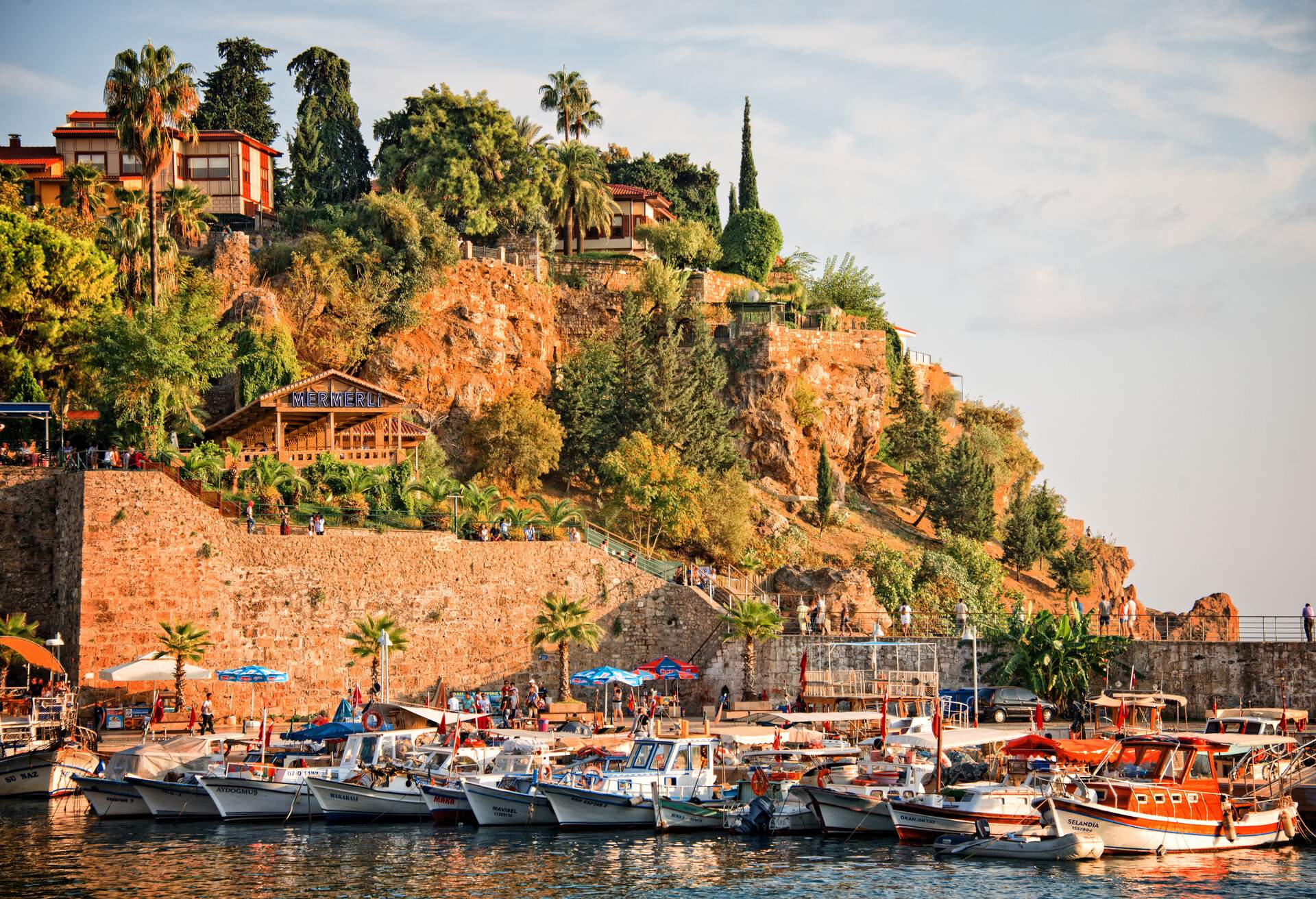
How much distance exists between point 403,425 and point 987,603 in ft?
79.7

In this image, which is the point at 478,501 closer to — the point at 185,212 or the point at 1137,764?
the point at 185,212

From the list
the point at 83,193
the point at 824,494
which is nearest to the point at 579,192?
the point at 824,494

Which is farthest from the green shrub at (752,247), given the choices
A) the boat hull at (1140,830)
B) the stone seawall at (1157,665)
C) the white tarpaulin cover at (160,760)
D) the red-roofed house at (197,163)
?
the boat hull at (1140,830)

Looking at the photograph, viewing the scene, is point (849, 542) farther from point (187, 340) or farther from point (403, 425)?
point (187, 340)

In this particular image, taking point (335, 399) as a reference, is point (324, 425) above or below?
below

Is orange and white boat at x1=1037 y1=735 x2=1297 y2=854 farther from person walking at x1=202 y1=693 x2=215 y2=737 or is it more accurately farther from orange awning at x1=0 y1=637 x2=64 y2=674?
orange awning at x1=0 y1=637 x2=64 y2=674

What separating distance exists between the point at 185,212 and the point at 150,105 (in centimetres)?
1023

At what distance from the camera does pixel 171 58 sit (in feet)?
182

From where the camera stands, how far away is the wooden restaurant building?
55.6 m

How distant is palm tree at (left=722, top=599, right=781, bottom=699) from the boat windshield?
705 inches

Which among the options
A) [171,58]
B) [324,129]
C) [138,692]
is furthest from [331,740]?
[324,129]

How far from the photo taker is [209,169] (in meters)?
73.5

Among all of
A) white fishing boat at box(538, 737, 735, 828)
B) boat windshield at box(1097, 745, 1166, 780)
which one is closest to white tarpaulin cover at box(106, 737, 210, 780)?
white fishing boat at box(538, 737, 735, 828)

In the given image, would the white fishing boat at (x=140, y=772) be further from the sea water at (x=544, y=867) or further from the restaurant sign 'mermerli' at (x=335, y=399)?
the restaurant sign 'mermerli' at (x=335, y=399)
